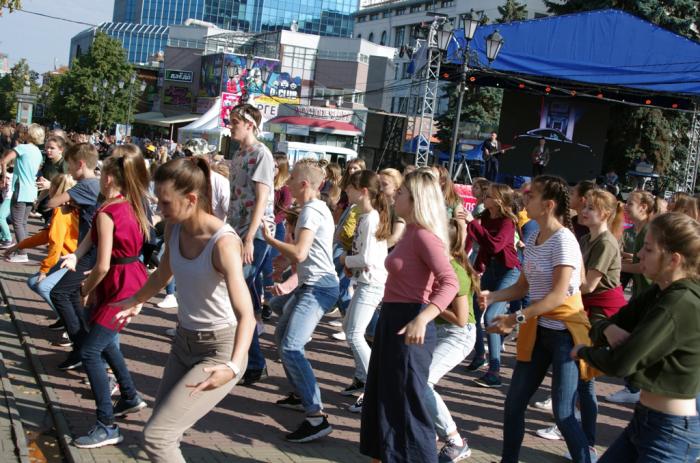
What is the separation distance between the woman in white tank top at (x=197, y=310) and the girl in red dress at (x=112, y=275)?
1.38 m

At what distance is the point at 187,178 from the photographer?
156 inches

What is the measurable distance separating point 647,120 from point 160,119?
55366mm

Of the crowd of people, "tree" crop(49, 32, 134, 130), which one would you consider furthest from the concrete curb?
"tree" crop(49, 32, 134, 130)

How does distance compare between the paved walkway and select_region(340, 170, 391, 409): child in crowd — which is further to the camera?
select_region(340, 170, 391, 409): child in crowd

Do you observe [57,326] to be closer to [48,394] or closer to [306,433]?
[48,394]

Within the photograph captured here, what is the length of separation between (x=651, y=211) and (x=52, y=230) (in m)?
5.70

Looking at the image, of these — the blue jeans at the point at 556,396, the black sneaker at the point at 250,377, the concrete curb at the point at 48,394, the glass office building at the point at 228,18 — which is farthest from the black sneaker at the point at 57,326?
the glass office building at the point at 228,18

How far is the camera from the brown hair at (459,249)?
5.58 meters

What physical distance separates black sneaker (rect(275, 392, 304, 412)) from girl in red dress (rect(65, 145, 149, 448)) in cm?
113

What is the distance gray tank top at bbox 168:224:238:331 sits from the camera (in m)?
3.89

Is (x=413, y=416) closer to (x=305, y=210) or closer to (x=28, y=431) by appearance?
(x=305, y=210)

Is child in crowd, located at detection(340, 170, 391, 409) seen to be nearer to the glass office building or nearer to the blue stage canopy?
the blue stage canopy

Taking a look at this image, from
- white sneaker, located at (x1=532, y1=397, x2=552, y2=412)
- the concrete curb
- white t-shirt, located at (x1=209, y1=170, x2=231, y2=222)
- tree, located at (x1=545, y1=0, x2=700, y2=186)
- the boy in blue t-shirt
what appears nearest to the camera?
the concrete curb

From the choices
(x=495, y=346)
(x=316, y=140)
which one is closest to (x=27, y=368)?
(x=495, y=346)
